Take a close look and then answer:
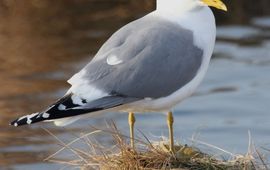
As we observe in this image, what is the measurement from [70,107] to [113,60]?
457mm

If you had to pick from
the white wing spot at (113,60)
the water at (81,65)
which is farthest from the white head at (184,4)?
the water at (81,65)

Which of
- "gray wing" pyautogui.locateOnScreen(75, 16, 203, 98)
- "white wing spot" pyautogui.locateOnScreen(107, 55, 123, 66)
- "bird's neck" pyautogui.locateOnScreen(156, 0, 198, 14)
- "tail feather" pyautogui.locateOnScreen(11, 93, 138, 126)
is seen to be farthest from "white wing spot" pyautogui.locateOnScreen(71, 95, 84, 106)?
"bird's neck" pyautogui.locateOnScreen(156, 0, 198, 14)

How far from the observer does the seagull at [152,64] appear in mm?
4961

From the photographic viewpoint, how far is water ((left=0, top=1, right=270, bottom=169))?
8008 millimetres

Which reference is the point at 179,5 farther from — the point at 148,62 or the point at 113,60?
the point at 113,60

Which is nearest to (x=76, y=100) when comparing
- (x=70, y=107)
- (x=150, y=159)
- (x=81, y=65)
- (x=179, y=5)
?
(x=70, y=107)

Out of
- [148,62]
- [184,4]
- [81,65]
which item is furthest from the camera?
[81,65]

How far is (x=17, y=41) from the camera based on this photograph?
35.6 feet

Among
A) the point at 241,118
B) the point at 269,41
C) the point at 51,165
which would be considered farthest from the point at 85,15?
the point at 51,165

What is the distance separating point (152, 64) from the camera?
514 cm

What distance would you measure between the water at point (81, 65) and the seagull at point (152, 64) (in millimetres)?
1712

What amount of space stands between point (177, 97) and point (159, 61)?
0.71 ft

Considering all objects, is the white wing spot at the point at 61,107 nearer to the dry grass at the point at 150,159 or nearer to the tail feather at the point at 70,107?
the tail feather at the point at 70,107

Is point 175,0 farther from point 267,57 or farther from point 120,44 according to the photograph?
point 267,57
